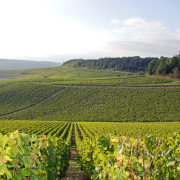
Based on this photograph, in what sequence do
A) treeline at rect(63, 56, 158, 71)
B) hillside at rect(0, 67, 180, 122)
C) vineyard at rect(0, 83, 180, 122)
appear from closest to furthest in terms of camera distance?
vineyard at rect(0, 83, 180, 122) → hillside at rect(0, 67, 180, 122) → treeline at rect(63, 56, 158, 71)

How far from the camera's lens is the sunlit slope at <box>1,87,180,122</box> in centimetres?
3975

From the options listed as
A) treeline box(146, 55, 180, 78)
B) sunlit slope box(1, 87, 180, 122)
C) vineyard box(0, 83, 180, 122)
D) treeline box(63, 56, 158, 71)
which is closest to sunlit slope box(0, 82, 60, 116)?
vineyard box(0, 83, 180, 122)

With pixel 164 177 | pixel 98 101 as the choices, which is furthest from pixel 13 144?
pixel 98 101

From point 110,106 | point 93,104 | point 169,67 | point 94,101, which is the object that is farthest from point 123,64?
point 110,106

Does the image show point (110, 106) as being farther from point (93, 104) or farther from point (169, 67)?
point (169, 67)

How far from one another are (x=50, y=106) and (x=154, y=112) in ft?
97.4

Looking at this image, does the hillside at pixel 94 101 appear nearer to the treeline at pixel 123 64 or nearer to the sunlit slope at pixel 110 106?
the sunlit slope at pixel 110 106

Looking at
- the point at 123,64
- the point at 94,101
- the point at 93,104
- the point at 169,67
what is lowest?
the point at 93,104

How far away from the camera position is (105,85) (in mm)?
55562

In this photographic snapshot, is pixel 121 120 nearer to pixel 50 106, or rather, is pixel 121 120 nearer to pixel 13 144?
pixel 50 106

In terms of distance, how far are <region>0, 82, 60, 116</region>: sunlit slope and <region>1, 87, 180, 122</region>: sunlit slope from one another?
3.09 m

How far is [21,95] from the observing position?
52.1 m

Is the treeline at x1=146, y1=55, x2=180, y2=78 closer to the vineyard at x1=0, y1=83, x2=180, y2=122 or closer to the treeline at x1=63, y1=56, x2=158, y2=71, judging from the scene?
the vineyard at x1=0, y1=83, x2=180, y2=122

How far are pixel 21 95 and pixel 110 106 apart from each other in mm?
30279
